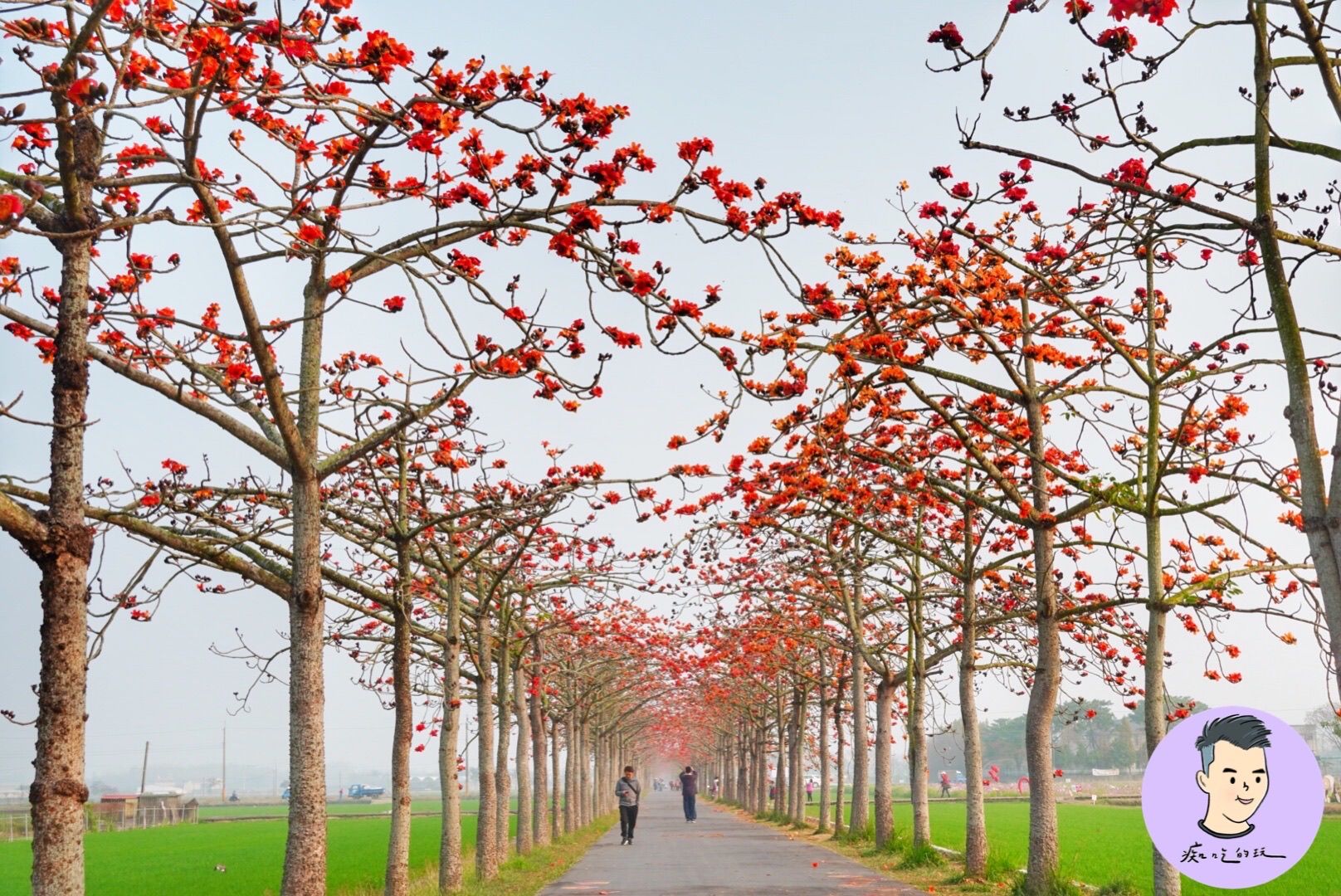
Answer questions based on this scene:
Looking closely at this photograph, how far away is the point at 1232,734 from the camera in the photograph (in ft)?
16.1

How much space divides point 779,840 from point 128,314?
67.9ft

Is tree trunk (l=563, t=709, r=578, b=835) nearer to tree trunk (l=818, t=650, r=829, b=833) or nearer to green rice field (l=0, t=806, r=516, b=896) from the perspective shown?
green rice field (l=0, t=806, r=516, b=896)

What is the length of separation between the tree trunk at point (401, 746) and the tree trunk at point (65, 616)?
570 centimetres

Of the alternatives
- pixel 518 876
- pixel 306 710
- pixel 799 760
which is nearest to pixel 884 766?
pixel 518 876

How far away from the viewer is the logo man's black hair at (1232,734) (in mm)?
4773

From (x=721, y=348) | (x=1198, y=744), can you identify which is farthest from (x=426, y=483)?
(x=1198, y=744)

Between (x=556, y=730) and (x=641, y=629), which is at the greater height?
(x=641, y=629)

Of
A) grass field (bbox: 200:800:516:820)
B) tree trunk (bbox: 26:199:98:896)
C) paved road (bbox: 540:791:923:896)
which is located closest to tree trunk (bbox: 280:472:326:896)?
tree trunk (bbox: 26:199:98:896)

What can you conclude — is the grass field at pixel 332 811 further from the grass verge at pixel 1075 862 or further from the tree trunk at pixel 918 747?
the tree trunk at pixel 918 747

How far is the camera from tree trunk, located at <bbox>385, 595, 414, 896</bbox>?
1202cm

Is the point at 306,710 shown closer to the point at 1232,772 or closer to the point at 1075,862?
the point at 1232,772

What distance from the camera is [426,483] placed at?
13.2 m

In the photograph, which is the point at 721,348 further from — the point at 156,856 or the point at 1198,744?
the point at 156,856

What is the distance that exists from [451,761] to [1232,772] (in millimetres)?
10734
